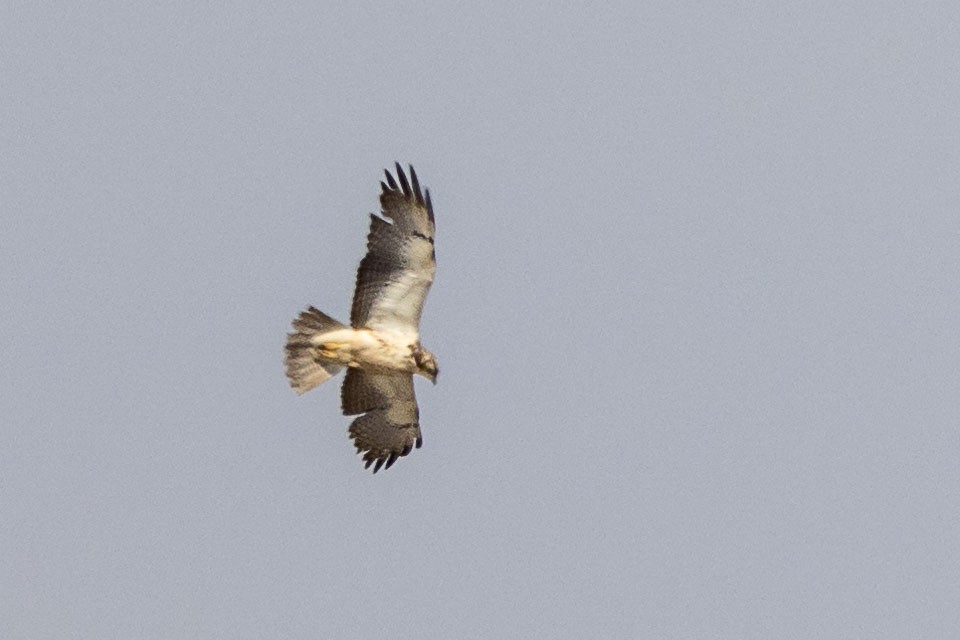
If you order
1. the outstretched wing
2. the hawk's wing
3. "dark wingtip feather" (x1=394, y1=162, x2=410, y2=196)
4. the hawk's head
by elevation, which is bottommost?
the hawk's wing

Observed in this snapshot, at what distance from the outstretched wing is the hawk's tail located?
55 centimetres

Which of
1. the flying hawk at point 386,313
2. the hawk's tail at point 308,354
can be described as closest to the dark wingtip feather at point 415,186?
the flying hawk at point 386,313

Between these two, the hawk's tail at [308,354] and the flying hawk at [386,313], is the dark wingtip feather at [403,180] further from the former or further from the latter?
the hawk's tail at [308,354]

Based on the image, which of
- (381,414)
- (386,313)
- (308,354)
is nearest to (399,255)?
(386,313)

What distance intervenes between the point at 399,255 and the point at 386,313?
58 cm

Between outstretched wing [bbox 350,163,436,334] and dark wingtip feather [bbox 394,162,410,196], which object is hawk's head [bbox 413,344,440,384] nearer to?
outstretched wing [bbox 350,163,436,334]

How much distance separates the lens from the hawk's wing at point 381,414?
70.0ft

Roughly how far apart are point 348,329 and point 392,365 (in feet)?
1.81

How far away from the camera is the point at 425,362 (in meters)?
20.4

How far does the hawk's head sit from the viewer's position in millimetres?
20328

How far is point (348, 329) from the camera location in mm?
20500

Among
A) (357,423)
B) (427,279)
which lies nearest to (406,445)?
(357,423)

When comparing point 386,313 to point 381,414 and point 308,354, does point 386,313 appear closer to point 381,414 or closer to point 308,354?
point 308,354

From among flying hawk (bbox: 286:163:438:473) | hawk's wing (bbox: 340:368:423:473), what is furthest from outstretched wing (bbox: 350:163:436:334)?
hawk's wing (bbox: 340:368:423:473)
